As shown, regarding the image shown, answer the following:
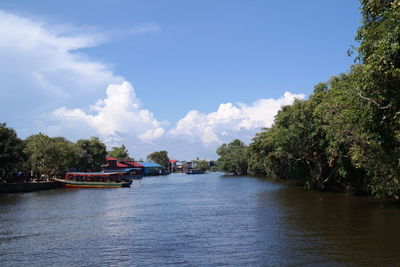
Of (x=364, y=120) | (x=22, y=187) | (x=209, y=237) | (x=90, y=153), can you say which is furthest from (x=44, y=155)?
(x=364, y=120)

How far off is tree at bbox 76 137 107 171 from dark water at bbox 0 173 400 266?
6057cm

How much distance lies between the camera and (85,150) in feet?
304

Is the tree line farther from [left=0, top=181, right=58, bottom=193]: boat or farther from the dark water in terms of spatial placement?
[left=0, top=181, right=58, bottom=193]: boat

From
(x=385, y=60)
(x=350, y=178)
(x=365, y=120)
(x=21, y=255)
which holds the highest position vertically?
(x=385, y=60)

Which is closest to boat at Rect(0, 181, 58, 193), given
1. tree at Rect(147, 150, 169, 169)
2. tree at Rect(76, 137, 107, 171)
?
tree at Rect(76, 137, 107, 171)

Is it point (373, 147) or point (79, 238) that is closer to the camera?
point (79, 238)

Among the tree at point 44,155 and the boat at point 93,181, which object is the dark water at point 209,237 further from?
the tree at point 44,155

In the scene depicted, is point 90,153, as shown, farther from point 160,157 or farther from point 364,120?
point 160,157

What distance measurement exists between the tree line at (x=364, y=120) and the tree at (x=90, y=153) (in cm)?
5469

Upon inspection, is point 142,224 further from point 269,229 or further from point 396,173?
point 396,173

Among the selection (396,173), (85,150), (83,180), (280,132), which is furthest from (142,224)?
(85,150)

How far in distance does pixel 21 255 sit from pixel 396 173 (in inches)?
847

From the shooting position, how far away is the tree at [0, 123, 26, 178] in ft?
175

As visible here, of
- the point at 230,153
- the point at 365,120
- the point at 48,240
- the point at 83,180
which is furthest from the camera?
A: the point at 230,153
